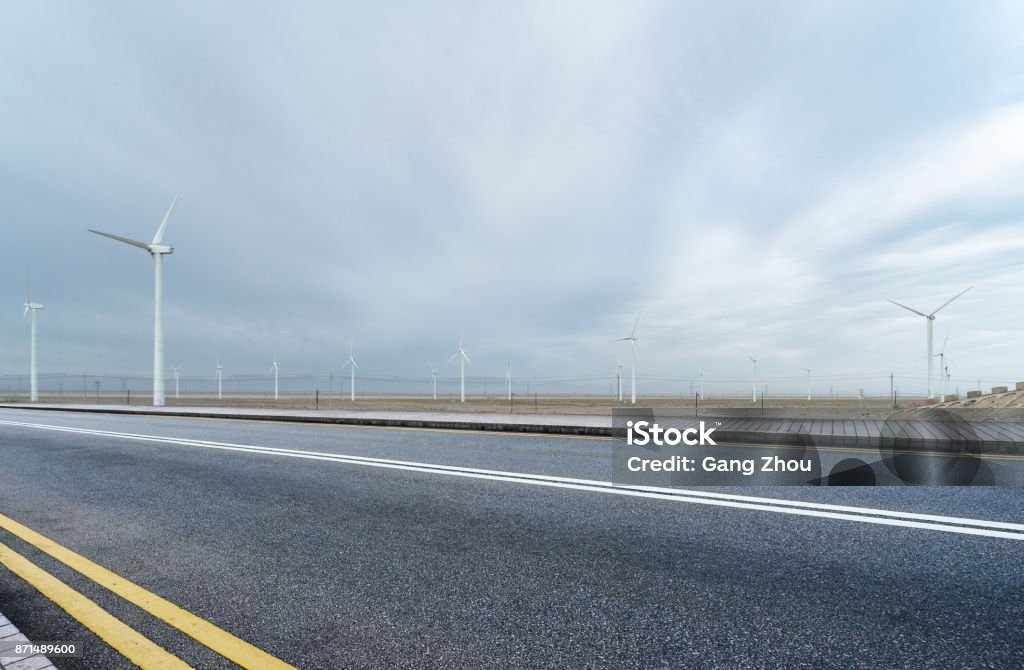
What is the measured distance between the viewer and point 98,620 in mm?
3150

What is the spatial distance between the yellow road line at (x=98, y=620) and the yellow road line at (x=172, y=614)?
0.16 meters

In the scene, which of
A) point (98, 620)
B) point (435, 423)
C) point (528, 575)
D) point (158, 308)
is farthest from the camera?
point (158, 308)

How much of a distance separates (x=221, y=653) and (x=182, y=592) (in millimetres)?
1030

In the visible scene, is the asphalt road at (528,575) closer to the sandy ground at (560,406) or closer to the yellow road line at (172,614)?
the yellow road line at (172,614)

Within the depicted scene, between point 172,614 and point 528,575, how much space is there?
213 cm

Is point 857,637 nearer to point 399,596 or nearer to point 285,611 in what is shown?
point 399,596

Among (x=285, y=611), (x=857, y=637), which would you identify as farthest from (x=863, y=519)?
(x=285, y=611)

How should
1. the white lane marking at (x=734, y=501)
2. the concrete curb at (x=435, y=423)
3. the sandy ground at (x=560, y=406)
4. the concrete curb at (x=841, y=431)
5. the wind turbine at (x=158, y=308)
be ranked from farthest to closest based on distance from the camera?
the wind turbine at (x=158, y=308), the sandy ground at (x=560, y=406), the concrete curb at (x=435, y=423), the concrete curb at (x=841, y=431), the white lane marking at (x=734, y=501)

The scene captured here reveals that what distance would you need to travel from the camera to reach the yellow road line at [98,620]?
2.69m

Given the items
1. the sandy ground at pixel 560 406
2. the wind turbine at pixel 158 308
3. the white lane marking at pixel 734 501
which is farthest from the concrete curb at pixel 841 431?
the wind turbine at pixel 158 308

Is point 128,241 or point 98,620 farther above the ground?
point 128,241

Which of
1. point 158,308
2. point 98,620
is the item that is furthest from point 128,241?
point 98,620

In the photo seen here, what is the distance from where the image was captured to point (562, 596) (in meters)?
3.29

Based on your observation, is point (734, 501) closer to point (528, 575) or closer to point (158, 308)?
point (528, 575)
